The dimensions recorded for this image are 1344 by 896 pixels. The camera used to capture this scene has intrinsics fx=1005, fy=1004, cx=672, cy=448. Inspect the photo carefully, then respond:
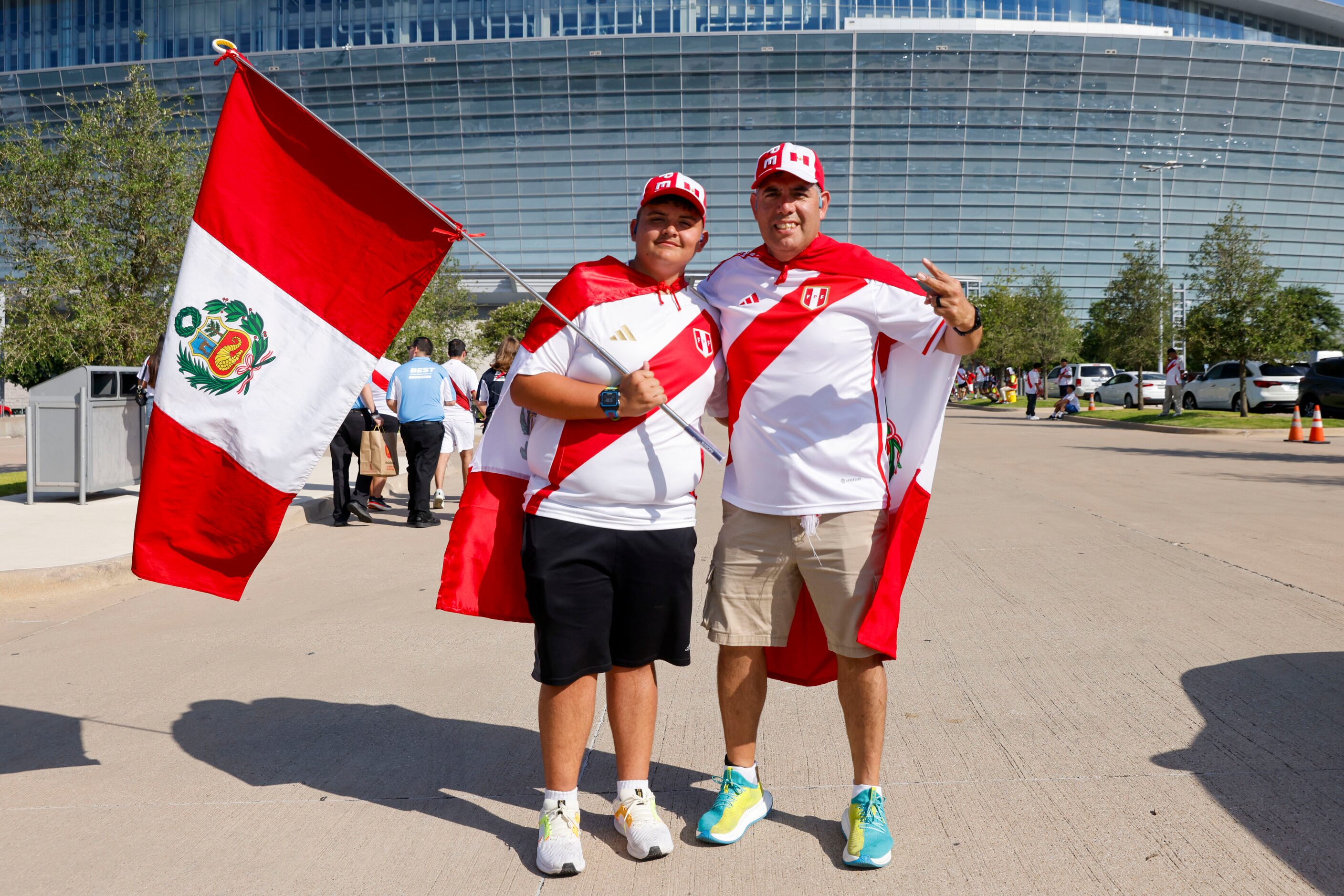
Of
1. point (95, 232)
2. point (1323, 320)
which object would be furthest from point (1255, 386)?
point (1323, 320)

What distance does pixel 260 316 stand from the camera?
11.4 feet

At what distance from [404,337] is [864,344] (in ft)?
78.3

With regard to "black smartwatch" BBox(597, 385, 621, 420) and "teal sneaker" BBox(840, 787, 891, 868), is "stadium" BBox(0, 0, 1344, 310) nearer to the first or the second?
"black smartwatch" BBox(597, 385, 621, 420)

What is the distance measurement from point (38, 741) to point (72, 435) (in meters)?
7.62

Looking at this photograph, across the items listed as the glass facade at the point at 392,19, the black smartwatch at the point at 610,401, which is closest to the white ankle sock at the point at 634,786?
the black smartwatch at the point at 610,401

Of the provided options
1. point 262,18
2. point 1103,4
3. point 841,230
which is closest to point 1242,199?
point 1103,4

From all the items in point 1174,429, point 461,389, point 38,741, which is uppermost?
point 461,389

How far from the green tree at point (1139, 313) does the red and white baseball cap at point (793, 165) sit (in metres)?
37.2

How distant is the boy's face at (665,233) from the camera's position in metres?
3.10

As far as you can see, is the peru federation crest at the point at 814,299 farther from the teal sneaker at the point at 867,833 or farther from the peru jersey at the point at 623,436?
the teal sneaker at the point at 867,833

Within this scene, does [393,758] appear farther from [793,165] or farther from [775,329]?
[793,165]

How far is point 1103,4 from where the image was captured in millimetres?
98625

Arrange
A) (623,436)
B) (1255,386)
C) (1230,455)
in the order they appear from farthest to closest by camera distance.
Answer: (1255,386) < (1230,455) < (623,436)

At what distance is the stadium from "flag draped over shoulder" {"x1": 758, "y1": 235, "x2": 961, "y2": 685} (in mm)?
75555
